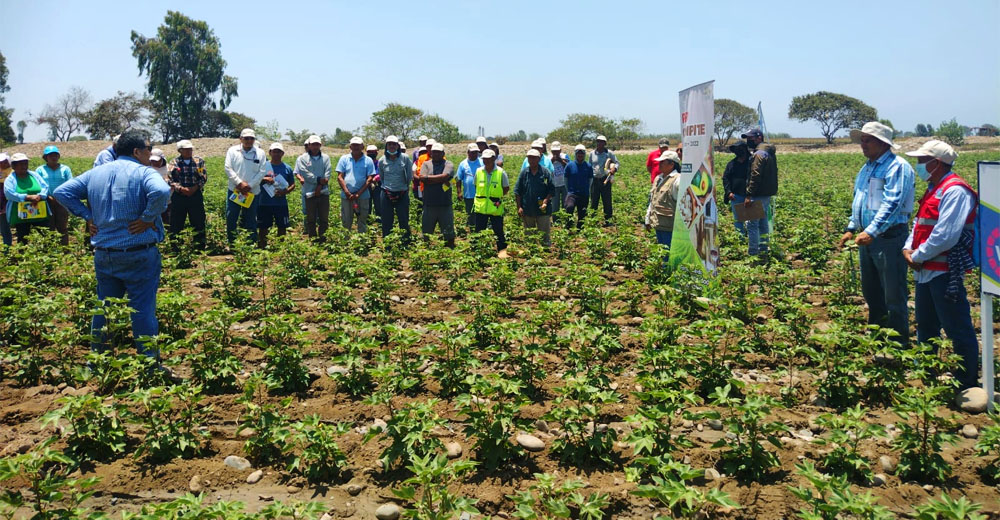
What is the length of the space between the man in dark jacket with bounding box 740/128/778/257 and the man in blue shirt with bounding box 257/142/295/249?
678cm

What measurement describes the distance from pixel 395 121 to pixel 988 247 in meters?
60.0

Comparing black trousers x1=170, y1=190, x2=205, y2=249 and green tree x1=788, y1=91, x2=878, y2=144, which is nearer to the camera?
black trousers x1=170, y1=190, x2=205, y2=249

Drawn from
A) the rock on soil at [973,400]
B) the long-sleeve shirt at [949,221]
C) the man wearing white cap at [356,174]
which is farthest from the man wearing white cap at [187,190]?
the rock on soil at [973,400]

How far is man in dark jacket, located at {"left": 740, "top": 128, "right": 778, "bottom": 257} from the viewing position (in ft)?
29.0

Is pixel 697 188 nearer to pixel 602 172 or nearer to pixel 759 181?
pixel 759 181

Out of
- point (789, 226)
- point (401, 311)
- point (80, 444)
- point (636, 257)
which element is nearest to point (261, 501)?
point (80, 444)

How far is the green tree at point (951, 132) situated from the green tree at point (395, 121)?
57.8m

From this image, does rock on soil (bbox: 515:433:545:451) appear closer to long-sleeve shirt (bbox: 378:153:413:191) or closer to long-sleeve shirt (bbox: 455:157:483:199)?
long-sleeve shirt (bbox: 378:153:413:191)

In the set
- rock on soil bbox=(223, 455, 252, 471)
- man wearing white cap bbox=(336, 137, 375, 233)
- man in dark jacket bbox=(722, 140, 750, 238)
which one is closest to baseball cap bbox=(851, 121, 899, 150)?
man in dark jacket bbox=(722, 140, 750, 238)

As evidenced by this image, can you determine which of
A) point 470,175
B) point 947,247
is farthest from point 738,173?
point 470,175

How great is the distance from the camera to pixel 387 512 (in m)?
3.56

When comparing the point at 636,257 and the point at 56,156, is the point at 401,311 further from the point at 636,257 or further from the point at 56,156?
the point at 56,156

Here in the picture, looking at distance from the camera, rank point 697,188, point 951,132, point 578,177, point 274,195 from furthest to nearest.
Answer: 1. point 951,132
2. point 578,177
3. point 274,195
4. point 697,188

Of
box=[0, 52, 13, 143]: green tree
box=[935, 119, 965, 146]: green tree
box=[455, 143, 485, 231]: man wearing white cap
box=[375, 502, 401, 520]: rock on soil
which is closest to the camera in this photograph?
box=[375, 502, 401, 520]: rock on soil
